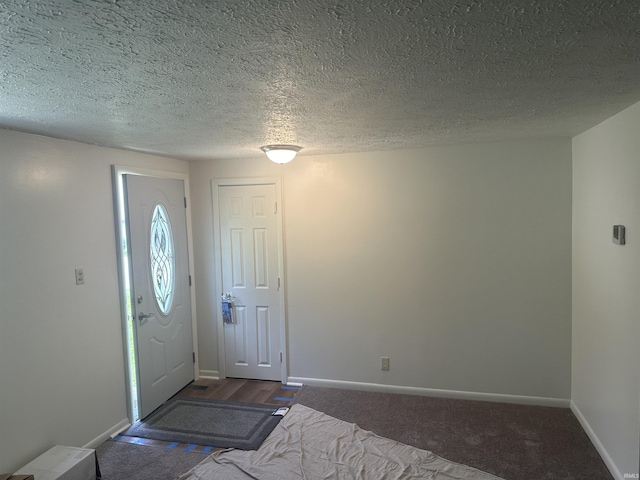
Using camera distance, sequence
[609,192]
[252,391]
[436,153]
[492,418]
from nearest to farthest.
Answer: [609,192]
[492,418]
[436,153]
[252,391]

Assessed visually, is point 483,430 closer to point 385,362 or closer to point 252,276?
point 385,362

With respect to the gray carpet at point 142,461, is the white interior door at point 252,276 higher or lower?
higher

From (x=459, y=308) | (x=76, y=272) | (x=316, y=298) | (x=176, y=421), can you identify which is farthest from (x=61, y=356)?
(x=459, y=308)

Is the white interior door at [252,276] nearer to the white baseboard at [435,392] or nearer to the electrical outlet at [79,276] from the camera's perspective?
the white baseboard at [435,392]

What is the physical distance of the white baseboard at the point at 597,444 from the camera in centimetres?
258

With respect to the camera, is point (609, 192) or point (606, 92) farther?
point (609, 192)

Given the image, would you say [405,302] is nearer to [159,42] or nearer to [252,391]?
[252,391]

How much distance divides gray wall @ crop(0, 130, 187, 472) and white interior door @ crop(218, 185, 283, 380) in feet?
3.84

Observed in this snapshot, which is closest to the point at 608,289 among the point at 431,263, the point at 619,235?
the point at 619,235

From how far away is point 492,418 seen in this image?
11.3ft

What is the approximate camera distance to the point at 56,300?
2836 mm

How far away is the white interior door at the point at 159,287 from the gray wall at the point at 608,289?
11.4ft

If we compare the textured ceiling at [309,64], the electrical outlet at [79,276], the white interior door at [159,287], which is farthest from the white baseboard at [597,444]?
the electrical outlet at [79,276]

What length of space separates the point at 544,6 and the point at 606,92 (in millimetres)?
1235
